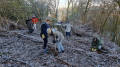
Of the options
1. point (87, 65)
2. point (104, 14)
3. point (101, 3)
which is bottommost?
point (87, 65)

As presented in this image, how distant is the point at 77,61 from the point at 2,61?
3446 mm

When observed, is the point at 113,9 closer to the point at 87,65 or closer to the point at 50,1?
the point at 87,65

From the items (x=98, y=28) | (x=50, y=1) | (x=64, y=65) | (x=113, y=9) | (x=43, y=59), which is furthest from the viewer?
(x=50, y=1)

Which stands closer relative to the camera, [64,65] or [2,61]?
[2,61]

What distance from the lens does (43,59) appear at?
12.3 ft

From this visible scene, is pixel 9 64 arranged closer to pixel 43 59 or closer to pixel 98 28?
pixel 43 59

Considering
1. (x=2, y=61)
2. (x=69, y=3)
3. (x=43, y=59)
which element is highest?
(x=69, y=3)

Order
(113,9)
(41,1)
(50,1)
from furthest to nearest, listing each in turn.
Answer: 1. (41,1)
2. (50,1)
3. (113,9)

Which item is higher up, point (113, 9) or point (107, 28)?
point (113, 9)

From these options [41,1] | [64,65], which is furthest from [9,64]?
[41,1]

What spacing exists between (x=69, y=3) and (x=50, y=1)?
411cm

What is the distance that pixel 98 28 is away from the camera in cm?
1062

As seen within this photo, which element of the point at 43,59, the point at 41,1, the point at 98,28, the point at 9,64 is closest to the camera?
the point at 9,64

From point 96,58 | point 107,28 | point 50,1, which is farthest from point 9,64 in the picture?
point 50,1
